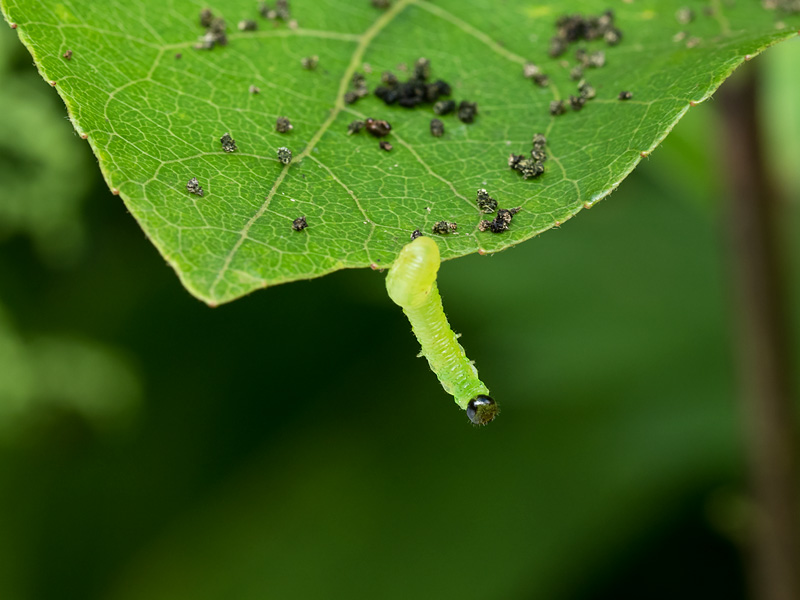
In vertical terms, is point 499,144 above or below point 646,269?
above

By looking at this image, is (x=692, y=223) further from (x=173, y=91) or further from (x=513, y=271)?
(x=173, y=91)

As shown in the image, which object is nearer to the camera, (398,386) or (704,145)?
(704,145)

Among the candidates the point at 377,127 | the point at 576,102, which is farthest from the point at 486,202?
the point at 576,102

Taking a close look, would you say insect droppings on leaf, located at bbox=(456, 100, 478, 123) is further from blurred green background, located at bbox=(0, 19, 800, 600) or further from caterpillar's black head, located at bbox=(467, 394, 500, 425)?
blurred green background, located at bbox=(0, 19, 800, 600)

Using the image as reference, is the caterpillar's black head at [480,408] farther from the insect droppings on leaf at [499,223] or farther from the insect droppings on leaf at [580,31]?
the insect droppings on leaf at [580,31]

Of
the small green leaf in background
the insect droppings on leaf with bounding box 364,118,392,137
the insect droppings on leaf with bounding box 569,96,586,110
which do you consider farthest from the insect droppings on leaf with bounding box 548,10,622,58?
the small green leaf in background

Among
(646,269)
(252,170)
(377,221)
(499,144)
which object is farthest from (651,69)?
(646,269)
